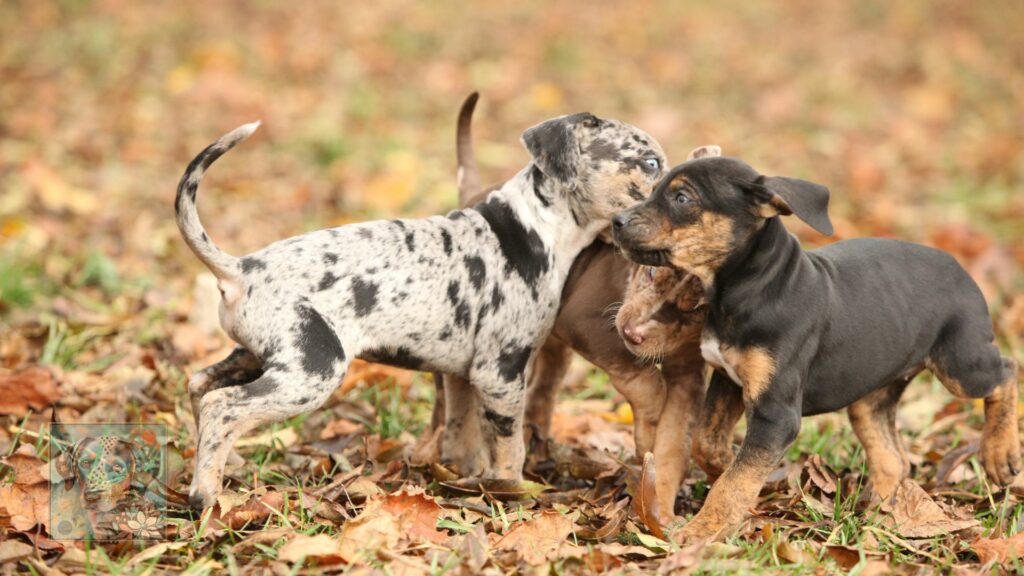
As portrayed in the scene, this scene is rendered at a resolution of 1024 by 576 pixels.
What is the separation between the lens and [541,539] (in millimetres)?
4387

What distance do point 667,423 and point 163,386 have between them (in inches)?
117

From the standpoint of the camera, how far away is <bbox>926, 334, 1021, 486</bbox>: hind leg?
500 cm

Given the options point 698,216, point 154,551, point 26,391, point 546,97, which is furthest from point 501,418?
point 546,97

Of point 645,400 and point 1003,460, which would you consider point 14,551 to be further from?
point 1003,460

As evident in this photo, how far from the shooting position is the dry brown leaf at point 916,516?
4648 mm

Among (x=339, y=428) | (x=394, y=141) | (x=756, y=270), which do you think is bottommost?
(x=339, y=428)

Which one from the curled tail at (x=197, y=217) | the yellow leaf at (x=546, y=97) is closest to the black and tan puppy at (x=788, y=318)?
the curled tail at (x=197, y=217)

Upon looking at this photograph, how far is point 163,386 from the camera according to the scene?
6.34m

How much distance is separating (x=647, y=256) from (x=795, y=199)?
2.03ft

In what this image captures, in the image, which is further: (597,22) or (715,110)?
(597,22)

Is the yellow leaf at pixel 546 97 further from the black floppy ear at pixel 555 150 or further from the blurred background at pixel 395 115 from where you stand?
the black floppy ear at pixel 555 150

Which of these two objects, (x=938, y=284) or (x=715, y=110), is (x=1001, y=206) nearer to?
(x=715, y=110)

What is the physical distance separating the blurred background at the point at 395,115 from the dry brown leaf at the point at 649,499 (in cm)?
321

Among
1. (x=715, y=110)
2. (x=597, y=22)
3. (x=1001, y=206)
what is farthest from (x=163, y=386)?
(x=597, y=22)
